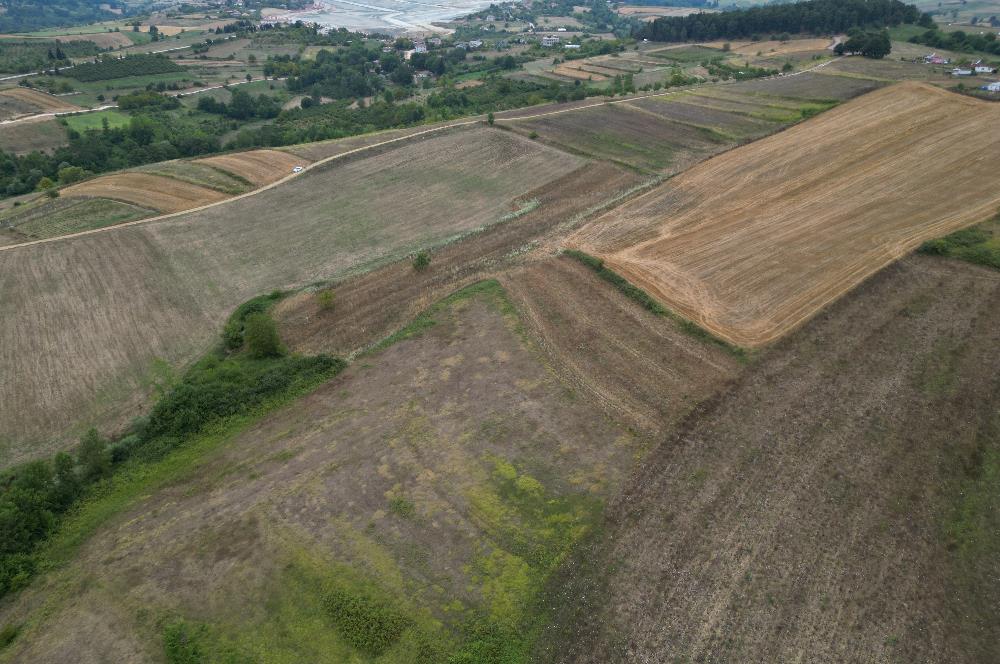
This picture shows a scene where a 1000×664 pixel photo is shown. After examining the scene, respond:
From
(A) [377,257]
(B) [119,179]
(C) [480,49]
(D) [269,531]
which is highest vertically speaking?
(C) [480,49]

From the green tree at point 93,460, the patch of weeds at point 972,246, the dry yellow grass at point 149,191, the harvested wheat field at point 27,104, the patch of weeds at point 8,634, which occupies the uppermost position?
the harvested wheat field at point 27,104

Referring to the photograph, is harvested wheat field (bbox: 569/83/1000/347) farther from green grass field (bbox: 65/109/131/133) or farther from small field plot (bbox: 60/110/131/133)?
green grass field (bbox: 65/109/131/133)

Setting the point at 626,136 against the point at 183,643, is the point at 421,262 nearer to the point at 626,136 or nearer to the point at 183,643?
the point at 183,643

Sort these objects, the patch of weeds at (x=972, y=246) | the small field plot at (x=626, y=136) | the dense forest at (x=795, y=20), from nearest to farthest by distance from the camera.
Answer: the patch of weeds at (x=972, y=246) → the small field plot at (x=626, y=136) → the dense forest at (x=795, y=20)

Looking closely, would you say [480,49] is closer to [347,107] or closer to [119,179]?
[347,107]

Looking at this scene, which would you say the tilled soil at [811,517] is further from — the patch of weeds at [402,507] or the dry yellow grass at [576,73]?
the dry yellow grass at [576,73]

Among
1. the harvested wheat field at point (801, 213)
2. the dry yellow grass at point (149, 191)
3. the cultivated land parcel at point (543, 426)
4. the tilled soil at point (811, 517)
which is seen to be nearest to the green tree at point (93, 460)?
the cultivated land parcel at point (543, 426)

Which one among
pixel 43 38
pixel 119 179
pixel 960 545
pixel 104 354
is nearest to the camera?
pixel 960 545

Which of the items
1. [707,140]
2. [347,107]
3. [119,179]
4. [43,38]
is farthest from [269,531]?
[43,38]
